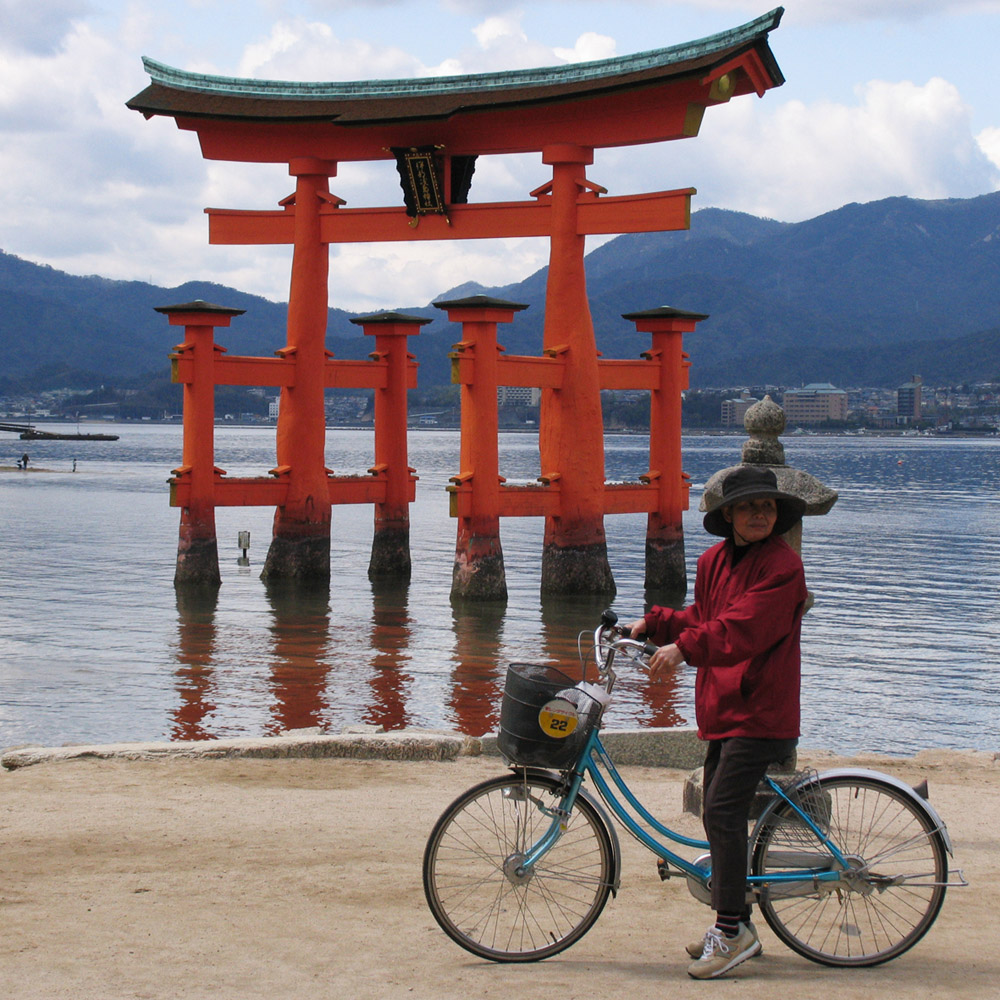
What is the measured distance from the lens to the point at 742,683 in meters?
4.41

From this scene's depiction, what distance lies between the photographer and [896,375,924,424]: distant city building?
170000mm

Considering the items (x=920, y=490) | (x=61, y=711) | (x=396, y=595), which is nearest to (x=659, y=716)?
(x=61, y=711)

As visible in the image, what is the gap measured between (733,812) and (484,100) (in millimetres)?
17329

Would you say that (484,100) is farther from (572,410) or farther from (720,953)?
(720,953)

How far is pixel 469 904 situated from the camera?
461 cm

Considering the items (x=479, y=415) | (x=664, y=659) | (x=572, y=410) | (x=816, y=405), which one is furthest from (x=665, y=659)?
(x=816, y=405)

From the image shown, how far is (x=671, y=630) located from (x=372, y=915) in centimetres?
166

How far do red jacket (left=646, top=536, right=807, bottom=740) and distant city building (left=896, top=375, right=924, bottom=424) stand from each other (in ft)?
566

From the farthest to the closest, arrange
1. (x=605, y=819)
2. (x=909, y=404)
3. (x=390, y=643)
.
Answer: (x=909, y=404), (x=390, y=643), (x=605, y=819)

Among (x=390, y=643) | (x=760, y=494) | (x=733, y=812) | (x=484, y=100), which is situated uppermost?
(x=484, y=100)

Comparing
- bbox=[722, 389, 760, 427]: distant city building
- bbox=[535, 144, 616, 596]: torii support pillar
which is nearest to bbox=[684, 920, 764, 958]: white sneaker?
bbox=[535, 144, 616, 596]: torii support pillar

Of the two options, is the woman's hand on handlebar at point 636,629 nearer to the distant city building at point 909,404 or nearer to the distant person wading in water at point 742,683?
the distant person wading in water at point 742,683

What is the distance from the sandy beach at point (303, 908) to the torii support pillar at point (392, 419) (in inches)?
607

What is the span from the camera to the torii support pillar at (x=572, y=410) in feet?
62.4
